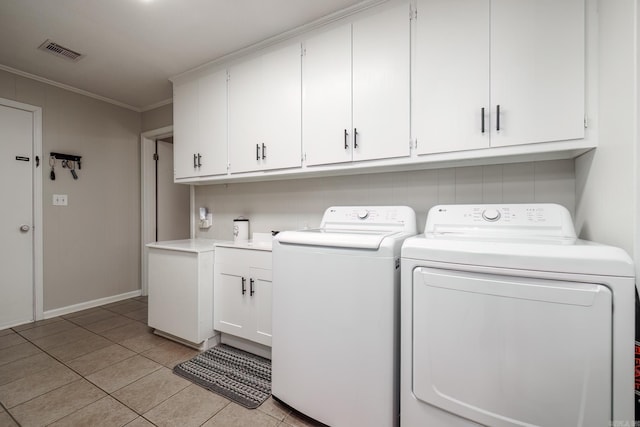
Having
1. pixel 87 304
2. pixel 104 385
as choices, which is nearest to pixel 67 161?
pixel 87 304

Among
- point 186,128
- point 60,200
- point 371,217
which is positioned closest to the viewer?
point 371,217

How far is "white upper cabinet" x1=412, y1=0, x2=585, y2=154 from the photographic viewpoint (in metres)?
1.25

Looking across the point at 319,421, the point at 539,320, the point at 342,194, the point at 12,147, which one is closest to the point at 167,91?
the point at 12,147

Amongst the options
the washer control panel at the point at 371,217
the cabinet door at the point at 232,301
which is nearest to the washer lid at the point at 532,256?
the washer control panel at the point at 371,217

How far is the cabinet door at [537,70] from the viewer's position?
1.23 meters

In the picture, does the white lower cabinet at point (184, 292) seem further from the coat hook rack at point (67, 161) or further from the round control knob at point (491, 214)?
the round control knob at point (491, 214)

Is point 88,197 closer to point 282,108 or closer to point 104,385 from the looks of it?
point 104,385

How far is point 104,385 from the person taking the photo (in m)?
1.75

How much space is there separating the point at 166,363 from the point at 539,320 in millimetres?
2292

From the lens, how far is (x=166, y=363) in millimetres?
2018

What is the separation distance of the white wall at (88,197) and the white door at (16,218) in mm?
103

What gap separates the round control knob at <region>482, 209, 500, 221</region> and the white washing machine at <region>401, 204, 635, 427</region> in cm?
43

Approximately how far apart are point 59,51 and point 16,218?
5.36 ft

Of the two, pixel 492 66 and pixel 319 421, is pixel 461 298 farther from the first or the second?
pixel 492 66
